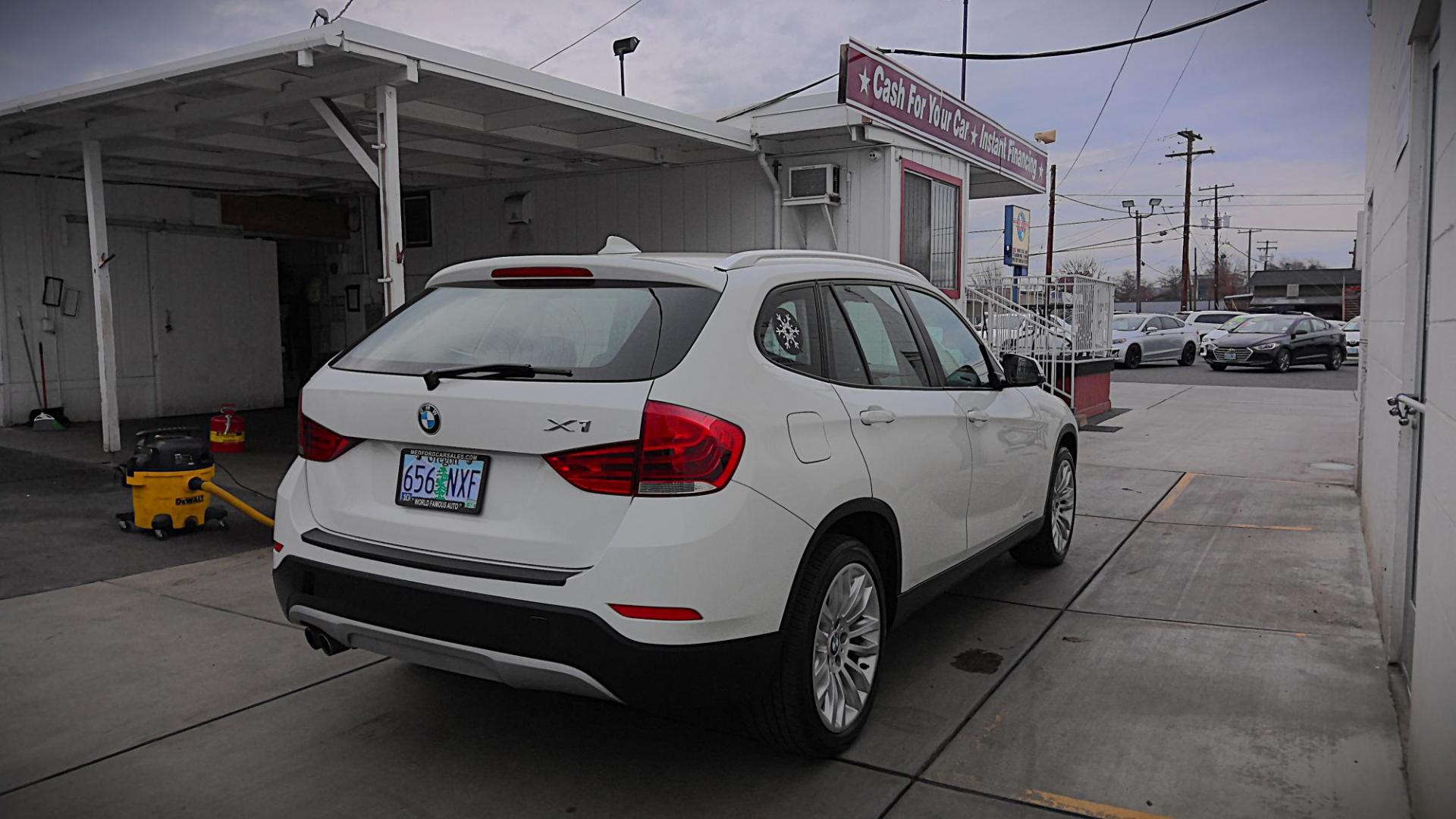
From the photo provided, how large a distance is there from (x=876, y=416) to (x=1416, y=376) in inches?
87.2

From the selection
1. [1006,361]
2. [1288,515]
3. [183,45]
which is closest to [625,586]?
[1006,361]

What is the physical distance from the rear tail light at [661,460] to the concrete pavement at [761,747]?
1035 mm

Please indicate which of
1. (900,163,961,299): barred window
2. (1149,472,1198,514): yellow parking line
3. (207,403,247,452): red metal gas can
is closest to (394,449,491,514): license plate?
(1149,472,1198,514): yellow parking line

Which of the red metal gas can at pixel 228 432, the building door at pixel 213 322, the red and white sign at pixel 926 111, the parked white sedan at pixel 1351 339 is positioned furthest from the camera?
the parked white sedan at pixel 1351 339

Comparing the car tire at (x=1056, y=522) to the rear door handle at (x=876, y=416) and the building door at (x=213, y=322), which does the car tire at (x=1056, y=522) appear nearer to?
the rear door handle at (x=876, y=416)

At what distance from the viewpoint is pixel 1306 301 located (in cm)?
6881

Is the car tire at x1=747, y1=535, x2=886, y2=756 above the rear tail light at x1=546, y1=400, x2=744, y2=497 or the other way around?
the other way around

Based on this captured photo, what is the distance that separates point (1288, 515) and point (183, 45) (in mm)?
9101

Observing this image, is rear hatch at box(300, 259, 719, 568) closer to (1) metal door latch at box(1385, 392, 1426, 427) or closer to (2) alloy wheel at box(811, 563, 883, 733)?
(2) alloy wheel at box(811, 563, 883, 733)

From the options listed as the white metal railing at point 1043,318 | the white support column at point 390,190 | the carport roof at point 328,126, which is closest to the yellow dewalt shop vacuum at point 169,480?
the white support column at point 390,190

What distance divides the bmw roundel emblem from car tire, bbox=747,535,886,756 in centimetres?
121

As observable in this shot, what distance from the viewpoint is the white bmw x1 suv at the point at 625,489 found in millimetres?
2838

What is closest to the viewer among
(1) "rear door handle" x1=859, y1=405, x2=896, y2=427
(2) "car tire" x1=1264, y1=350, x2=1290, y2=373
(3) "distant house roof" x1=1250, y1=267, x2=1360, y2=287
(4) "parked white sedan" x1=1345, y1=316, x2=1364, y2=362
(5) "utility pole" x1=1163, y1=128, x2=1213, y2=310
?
(1) "rear door handle" x1=859, y1=405, x2=896, y2=427

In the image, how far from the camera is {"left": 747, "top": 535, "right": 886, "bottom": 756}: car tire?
10.3 feet
